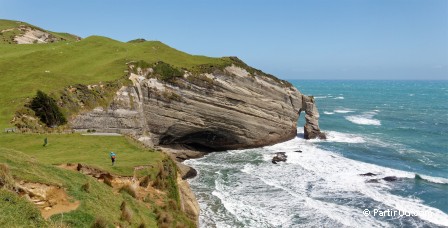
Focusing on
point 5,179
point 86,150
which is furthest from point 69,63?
point 5,179

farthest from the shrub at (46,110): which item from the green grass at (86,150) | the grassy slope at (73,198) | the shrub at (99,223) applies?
the shrub at (99,223)

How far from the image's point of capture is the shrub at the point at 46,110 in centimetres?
3225

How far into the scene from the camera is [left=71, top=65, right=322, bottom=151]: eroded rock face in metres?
41.4

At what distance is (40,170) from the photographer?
47.4 ft

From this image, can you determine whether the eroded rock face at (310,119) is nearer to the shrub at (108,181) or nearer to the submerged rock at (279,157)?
the submerged rock at (279,157)

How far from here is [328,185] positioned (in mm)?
36312

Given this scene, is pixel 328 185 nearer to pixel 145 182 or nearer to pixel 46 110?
pixel 145 182

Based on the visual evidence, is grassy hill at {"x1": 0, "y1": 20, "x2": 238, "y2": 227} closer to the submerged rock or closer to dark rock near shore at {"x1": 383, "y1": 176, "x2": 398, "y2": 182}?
the submerged rock

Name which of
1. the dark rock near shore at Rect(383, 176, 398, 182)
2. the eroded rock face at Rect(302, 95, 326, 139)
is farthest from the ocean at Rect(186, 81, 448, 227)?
the eroded rock face at Rect(302, 95, 326, 139)

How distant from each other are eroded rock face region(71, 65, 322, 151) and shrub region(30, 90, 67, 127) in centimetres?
281

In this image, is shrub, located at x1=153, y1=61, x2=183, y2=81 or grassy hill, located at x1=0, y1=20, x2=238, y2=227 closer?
grassy hill, located at x1=0, y1=20, x2=238, y2=227

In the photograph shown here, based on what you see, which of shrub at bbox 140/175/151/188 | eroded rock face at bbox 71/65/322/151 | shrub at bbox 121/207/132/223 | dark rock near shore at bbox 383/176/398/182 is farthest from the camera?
eroded rock face at bbox 71/65/322/151

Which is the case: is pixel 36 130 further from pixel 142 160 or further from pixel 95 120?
pixel 142 160

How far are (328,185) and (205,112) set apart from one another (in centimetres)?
1914
